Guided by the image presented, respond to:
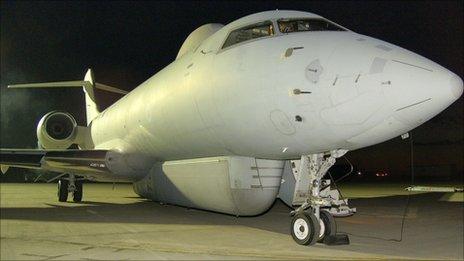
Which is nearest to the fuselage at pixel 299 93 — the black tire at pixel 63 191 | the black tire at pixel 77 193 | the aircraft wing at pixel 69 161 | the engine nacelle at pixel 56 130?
the aircraft wing at pixel 69 161

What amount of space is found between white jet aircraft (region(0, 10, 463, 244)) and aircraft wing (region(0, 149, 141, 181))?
7.18ft

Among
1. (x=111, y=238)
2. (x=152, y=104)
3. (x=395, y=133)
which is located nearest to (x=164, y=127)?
(x=152, y=104)

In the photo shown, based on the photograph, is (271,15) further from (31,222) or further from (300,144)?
(31,222)

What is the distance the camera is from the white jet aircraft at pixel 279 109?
6.21 meters

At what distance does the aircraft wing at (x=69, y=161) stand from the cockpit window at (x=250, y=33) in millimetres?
6457

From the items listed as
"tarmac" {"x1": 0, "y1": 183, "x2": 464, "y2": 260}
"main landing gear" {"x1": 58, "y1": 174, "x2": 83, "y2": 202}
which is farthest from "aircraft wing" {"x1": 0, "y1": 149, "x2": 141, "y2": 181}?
"main landing gear" {"x1": 58, "y1": 174, "x2": 83, "y2": 202}

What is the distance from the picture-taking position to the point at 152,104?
11.2 meters

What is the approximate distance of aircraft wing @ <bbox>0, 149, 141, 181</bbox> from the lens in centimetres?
1366

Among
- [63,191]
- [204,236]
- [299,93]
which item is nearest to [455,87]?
[299,93]

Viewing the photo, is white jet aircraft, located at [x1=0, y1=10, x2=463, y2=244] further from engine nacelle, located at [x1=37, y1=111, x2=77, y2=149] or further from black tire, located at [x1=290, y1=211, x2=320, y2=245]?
engine nacelle, located at [x1=37, y1=111, x2=77, y2=149]

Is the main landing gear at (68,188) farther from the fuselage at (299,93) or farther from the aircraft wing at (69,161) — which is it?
the fuselage at (299,93)

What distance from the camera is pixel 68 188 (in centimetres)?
1725

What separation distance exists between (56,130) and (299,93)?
1442 cm

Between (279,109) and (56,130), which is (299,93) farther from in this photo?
(56,130)
